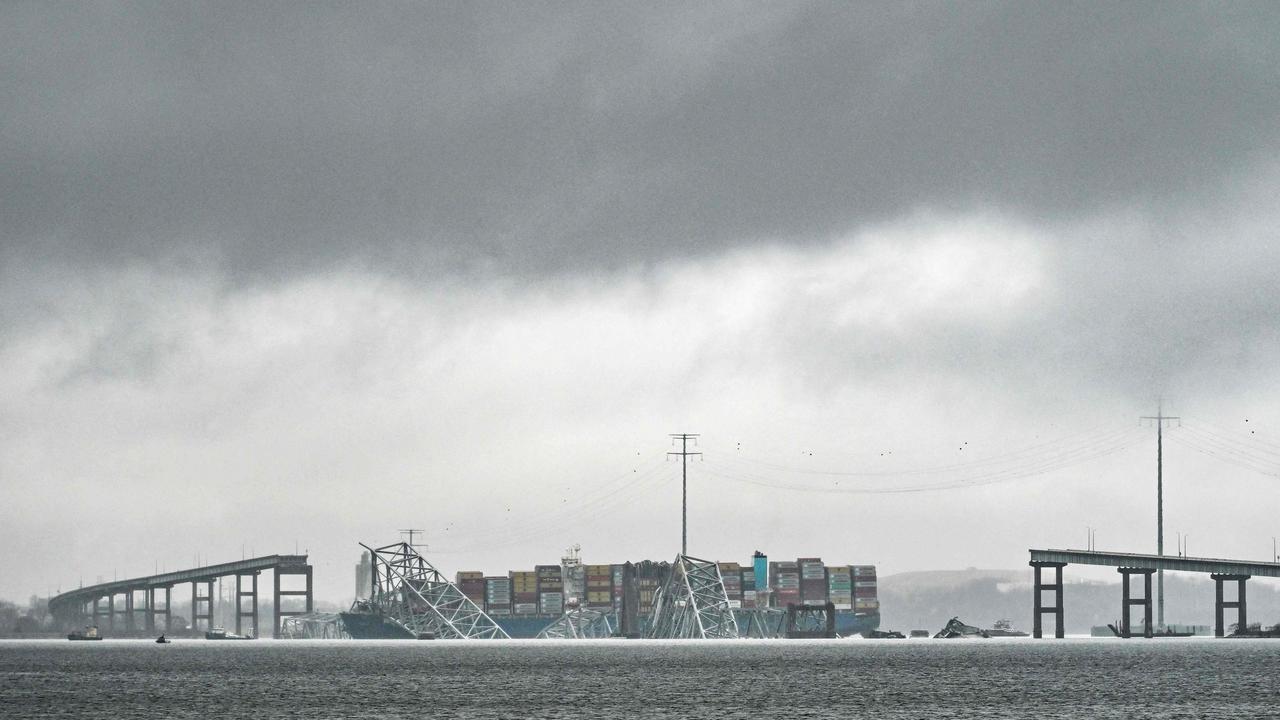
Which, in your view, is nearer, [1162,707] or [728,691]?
[1162,707]

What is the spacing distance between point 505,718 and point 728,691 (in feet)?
96.7

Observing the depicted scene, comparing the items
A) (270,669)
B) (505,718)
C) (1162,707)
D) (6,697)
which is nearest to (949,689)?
(1162,707)

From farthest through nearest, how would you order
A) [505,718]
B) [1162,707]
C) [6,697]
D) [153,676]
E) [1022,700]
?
[153,676] → [6,697] → [1022,700] → [1162,707] → [505,718]

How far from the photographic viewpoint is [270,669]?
175000 millimetres

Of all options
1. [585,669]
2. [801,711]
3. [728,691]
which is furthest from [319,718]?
[585,669]

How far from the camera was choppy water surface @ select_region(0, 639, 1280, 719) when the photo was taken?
100500 mm

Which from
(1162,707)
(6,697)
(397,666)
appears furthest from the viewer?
(397,666)

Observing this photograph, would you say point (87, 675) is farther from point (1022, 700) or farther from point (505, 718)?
point (1022, 700)

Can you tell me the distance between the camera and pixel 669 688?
4902 inches

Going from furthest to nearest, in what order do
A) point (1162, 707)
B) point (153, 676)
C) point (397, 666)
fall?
1. point (397, 666)
2. point (153, 676)
3. point (1162, 707)

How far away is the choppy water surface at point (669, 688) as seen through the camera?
100500mm

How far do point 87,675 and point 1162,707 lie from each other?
9912 cm

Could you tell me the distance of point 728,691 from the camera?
120 metres

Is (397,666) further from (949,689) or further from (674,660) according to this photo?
(949,689)
